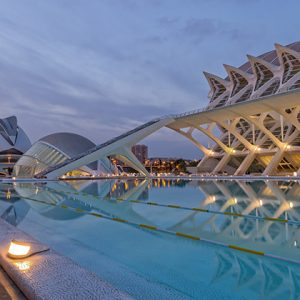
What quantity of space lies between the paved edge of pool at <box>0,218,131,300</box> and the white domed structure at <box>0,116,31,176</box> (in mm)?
50440

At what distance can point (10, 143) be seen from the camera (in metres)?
52.8

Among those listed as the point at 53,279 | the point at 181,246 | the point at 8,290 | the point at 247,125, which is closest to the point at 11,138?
the point at 247,125

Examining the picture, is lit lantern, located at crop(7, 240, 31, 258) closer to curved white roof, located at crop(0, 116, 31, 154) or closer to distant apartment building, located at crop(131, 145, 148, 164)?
curved white roof, located at crop(0, 116, 31, 154)

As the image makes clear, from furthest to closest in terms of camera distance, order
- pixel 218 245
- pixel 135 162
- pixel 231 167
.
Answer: pixel 231 167 → pixel 135 162 → pixel 218 245

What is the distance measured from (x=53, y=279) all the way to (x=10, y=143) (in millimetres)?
54670

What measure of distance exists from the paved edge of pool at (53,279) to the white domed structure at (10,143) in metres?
50.4

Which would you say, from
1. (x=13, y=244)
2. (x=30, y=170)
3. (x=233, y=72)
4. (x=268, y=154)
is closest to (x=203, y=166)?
(x=268, y=154)

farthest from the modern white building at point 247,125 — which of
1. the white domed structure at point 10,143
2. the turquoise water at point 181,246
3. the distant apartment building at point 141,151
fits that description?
the distant apartment building at point 141,151

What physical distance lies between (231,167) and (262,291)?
3727cm

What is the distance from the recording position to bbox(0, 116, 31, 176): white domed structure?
Result: 5094 centimetres

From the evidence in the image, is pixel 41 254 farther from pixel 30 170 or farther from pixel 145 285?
pixel 30 170

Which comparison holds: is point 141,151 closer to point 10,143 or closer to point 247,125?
point 10,143

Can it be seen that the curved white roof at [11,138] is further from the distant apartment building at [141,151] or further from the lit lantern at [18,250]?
the distant apartment building at [141,151]

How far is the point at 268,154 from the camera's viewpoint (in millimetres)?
32156
